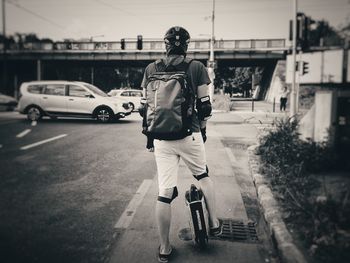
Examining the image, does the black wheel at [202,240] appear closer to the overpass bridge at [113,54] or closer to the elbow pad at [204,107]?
the elbow pad at [204,107]

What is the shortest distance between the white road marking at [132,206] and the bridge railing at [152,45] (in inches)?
1714

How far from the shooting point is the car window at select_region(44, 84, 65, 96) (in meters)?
15.4

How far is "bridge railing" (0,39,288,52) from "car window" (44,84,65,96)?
1310 inches

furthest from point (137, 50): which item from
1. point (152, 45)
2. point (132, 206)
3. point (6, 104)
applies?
point (132, 206)

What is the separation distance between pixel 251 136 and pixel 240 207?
7.39 metres

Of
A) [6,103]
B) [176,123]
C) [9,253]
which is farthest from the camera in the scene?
[6,103]

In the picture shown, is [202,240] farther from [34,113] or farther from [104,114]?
[34,113]

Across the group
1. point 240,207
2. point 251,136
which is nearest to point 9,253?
point 240,207

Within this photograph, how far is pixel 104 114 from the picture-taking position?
50.2 feet

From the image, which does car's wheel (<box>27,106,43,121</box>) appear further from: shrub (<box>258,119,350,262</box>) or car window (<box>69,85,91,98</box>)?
shrub (<box>258,119,350,262</box>)

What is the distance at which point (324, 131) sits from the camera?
240 inches

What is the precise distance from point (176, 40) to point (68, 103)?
13042 mm

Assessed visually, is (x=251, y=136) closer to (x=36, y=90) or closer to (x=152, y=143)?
(x=152, y=143)

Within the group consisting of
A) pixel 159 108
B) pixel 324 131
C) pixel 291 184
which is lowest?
pixel 291 184
